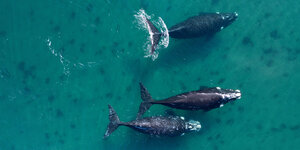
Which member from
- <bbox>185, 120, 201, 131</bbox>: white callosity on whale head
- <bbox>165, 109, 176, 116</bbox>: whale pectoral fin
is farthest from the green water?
<bbox>185, 120, 201, 131</bbox>: white callosity on whale head

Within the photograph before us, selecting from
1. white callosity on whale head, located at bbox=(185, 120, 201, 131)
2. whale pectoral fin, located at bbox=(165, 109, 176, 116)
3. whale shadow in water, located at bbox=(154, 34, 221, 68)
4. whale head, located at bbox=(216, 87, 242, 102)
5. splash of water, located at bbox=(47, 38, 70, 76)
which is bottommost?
white callosity on whale head, located at bbox=(185, 120, 201, 131)

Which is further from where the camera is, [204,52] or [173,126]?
[204,52]

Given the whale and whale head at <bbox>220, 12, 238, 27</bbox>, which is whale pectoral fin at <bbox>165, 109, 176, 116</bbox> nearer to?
the whale

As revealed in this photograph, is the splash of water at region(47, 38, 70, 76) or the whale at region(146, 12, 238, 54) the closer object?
the whale at region(146, 12, 238, 54)

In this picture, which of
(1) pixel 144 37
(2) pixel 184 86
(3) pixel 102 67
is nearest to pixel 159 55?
(1) pixel 144 37

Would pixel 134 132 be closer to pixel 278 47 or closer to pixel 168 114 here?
pixel 168 114

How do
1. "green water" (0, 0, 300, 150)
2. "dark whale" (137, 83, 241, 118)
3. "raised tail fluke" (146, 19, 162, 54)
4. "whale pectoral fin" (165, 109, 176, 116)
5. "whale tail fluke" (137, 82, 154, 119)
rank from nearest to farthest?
"dark whale" (137, 83, 241, 118) → "raised tail fluke" (146, 19, 162, 54) → "whale tail fluke" (137, 82, 154, 119) → "whale pectoral fin" (165, 109, 176, 116) → "green water" (0, 0, 300, 150)
